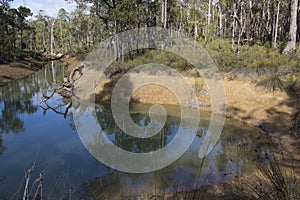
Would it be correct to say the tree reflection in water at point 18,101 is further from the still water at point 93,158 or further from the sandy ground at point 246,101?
the sandy ground at point 246,101

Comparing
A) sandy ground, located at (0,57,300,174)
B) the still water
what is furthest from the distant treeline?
the still water

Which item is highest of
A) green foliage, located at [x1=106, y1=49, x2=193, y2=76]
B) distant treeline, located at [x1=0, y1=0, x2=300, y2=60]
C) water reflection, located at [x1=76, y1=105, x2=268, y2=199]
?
distant treeline, located at [x1=0, y1=0, x2=300, y2=60]

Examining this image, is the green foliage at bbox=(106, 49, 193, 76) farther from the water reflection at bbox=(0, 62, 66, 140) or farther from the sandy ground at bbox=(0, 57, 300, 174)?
the water reflection at bbox=(0, 62, 66, 140)

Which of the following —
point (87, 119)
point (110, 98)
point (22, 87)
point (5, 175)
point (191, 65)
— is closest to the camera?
point (5, 175)

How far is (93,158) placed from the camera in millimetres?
6996

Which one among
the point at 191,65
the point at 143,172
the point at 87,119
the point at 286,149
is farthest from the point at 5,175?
the point at 191,65

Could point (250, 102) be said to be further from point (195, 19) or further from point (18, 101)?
point (195, 19)

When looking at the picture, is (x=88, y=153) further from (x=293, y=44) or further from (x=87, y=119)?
(x=293, y=44)

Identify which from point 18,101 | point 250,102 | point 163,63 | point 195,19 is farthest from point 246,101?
point 195,19

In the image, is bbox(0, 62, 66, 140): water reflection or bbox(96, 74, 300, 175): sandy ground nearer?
bbox(96, 74, 300, 175): sandy ground

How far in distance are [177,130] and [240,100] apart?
349 cm

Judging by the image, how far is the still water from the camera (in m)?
5.37

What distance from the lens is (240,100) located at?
11.4 meters

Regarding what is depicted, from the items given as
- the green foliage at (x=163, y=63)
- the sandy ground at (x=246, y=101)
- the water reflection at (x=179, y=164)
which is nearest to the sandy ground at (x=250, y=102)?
the sandy ground at (x=246, y=101)
